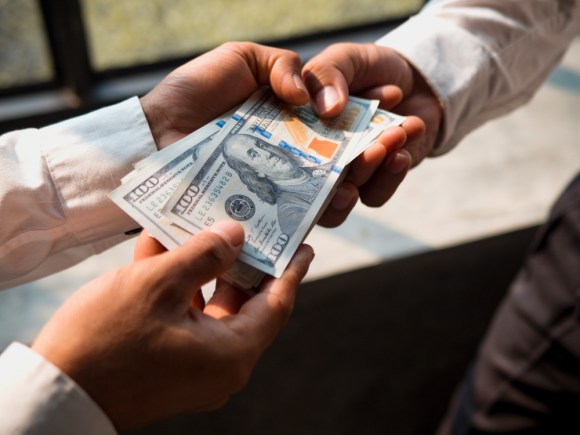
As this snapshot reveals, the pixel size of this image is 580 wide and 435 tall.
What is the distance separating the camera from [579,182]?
115 cm

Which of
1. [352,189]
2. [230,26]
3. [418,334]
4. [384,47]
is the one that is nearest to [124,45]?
[230,26]

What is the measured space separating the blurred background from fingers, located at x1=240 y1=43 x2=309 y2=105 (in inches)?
20.6

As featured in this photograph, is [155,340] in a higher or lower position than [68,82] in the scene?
higher

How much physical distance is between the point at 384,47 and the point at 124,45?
78cm

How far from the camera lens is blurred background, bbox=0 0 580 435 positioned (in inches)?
55.1

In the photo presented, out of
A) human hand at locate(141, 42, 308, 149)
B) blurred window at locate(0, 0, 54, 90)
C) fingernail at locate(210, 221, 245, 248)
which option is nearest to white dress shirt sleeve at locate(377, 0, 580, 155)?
human hand at locate(141, 42, 308, 149)

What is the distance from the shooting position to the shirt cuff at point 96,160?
33.0 inches

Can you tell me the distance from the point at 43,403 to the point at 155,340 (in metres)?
0.12

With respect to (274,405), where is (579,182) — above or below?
above

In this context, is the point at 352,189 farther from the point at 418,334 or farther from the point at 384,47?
the point at 418,334

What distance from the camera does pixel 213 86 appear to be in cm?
93

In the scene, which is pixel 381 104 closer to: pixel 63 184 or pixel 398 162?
pixel 398 162

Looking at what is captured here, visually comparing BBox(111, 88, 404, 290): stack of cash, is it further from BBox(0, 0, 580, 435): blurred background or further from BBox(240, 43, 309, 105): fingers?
BBox(0, 0, 580, 435): blurred background

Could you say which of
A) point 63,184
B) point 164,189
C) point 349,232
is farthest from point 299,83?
point 349,232
